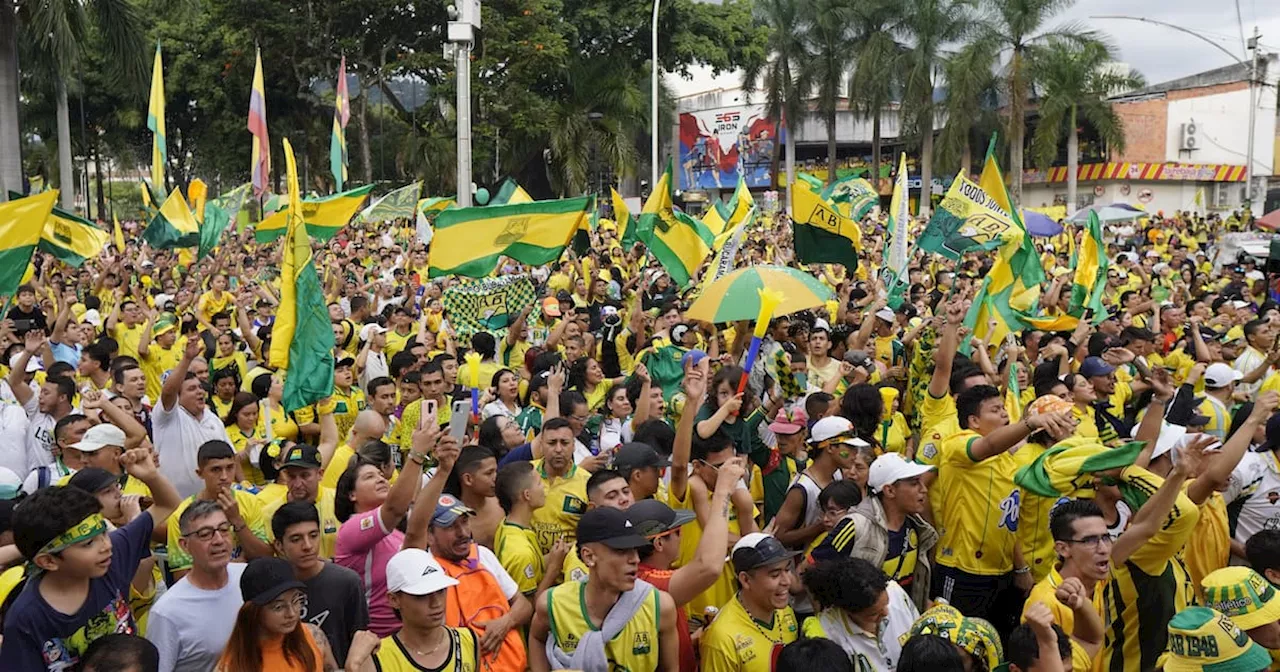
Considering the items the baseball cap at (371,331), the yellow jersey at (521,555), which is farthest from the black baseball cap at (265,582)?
the baseball cap at (371,331)

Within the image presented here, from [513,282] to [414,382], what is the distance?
2029 mm

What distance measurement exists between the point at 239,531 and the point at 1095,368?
220 inches

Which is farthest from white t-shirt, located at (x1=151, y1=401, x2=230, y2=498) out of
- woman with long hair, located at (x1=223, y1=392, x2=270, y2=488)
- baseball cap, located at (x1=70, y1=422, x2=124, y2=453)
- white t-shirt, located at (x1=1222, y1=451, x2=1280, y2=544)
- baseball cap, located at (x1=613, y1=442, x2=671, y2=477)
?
white t-shirt, located at (x1=1222, y1=451, x2=1280, y2=544)

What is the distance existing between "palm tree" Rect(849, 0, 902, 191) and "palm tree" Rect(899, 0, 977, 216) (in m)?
0.74

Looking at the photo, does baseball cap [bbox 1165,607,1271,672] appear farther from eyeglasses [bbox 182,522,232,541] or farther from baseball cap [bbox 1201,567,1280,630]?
eyeglasses [bbox 182,522,232,541]

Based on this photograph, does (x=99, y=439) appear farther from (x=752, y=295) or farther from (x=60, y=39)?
(x=60, y=39)

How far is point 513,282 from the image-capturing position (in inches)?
375

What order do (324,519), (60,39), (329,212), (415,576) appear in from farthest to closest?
(60,39) → (329,212) → (324,519) → (415,576)

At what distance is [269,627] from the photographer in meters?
3.76

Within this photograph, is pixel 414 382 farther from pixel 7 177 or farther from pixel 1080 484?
pixel 7 177

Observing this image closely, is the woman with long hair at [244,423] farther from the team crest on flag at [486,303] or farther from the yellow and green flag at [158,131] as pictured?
the yellow and green flag at [158,131]

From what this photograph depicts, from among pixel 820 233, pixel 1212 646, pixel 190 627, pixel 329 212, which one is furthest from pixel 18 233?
pixel 1212 646

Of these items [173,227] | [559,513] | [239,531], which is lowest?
[559,513]

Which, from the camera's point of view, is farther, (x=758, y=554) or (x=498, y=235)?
(x=498, y=235)
